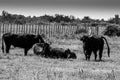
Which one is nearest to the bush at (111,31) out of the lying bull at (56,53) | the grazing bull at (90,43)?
the grazing bull at (90,43)

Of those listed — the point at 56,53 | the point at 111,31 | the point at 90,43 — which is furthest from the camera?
the point at 111,31

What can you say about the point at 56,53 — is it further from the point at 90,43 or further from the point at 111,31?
the point at 111,31

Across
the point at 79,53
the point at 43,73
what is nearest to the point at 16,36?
the point at 79,53

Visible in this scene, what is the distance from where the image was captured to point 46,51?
49.6 ft

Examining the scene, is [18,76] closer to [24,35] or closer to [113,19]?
[24,35]

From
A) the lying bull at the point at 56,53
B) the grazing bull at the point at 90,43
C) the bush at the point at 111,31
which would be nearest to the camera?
the grazing bull at the point at 90,43

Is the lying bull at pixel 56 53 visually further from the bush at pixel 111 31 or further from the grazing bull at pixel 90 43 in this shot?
the bush at pixel 111 31

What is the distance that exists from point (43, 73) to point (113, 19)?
6904cm

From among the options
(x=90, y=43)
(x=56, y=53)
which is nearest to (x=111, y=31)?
(x=90, y=43)

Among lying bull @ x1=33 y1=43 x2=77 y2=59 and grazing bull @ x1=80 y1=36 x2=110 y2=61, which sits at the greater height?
grazing bull @ x1=80 y1=36 x2=110 y2=61

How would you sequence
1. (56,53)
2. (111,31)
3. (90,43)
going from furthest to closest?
(111,31)
(56,53)
(90,43)

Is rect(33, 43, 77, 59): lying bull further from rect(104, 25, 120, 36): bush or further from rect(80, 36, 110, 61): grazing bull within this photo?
rect(104, 25, 120, 36): bush

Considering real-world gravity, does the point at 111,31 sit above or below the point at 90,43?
below

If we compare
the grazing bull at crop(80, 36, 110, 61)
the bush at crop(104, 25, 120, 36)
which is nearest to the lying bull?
the grazing bull at crop(80, 36, 110, 61)
